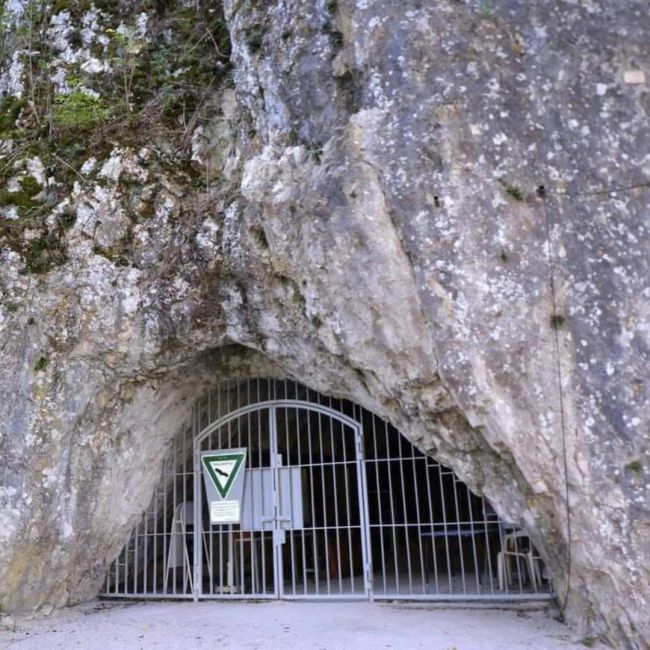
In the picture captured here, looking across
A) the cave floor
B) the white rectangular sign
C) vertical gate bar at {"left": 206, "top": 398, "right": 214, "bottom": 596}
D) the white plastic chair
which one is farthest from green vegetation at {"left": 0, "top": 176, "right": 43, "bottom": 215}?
the white plastic chair

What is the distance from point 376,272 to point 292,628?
276 centimetres

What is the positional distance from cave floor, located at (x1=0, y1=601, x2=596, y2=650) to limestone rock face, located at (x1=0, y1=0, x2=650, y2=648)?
39 centimetres

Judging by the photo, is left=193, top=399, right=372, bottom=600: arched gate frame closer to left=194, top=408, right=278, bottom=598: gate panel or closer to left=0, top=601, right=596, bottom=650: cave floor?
left=194, top=408, right=278, bottom=598: gate panel

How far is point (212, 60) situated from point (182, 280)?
7.83ft

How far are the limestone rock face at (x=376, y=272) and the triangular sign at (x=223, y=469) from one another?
53cm

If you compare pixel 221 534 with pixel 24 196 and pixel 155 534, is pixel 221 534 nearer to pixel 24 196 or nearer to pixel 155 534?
pixel 155 534

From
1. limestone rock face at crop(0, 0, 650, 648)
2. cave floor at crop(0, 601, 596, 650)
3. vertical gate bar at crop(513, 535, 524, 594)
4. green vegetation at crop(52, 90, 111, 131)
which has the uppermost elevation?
green vegetation at crop(52, 90, 111, 131)

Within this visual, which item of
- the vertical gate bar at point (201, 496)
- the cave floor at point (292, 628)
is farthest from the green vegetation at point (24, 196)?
the cave floor at point (292, 628)

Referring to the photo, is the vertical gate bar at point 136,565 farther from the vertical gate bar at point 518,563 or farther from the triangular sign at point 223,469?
the vertical gate bar at point 518,563

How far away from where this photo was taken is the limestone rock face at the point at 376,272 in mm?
4539

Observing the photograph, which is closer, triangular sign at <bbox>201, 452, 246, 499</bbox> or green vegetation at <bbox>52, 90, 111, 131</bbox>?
green vegetation at <bbox>52, 90, 111, 131</bbox>

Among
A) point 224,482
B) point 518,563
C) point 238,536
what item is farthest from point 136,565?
point 518,563

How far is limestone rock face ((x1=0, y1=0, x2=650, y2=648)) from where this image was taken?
4.54m

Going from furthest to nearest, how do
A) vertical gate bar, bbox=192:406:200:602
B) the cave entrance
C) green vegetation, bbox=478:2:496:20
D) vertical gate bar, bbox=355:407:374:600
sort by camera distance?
Answer: vertical gate bar, bbox=192:406:200:602 → the cave entrance → vertical gate bar, bbox=355:407:374:600 → green vegetation, bbox=478:2:496:20
